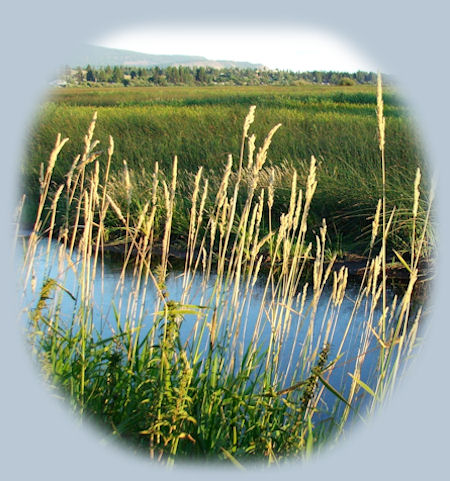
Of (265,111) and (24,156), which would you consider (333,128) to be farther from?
(24,156)

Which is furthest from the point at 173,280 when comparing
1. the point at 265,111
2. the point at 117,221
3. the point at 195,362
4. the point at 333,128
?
the point at 265,111

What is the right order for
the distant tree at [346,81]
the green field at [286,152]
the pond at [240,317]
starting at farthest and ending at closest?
1. the distant tree at [346,81]
2. the green field at [286,152]
3. the pond at [240,317]

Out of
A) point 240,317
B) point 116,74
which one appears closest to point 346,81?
point 116,74

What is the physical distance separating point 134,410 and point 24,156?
8825 millimetres

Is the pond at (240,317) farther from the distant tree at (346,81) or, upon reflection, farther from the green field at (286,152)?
the distant tree at (346,81)

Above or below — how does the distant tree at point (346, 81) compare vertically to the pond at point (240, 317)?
above

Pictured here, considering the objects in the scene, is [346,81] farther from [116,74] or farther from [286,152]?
[286,152]

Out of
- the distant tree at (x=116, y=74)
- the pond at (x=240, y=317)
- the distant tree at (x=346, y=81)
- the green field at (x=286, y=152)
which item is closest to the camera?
the pond at (x=240, y=317)

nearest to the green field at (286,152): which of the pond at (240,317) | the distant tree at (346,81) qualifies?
the pond at (240,317)

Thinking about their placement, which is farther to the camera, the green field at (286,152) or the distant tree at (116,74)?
the distant tree at (116,74)

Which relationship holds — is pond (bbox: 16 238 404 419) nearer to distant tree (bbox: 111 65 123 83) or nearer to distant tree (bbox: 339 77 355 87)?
distant tree (bbox: 111 65 123 83)

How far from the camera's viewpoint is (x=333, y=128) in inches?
446

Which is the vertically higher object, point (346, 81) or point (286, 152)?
point (346, 81)

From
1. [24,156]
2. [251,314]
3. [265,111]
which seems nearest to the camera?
[251,314]
